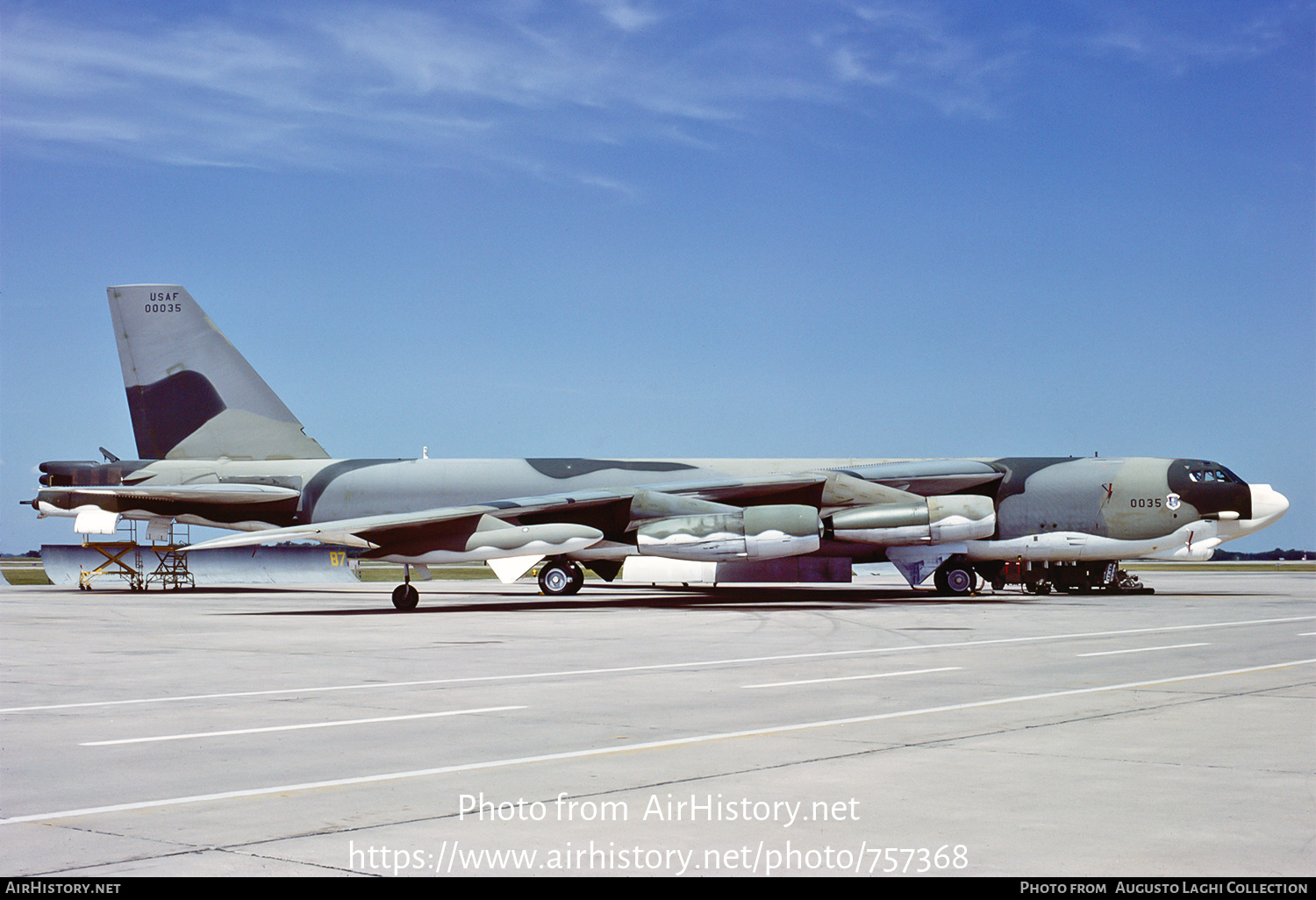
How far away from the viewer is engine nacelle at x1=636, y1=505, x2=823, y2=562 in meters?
25.6

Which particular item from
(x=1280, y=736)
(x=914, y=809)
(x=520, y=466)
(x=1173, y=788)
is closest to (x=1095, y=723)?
(x=1280, y=736)

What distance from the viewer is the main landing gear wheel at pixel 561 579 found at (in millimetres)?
31516

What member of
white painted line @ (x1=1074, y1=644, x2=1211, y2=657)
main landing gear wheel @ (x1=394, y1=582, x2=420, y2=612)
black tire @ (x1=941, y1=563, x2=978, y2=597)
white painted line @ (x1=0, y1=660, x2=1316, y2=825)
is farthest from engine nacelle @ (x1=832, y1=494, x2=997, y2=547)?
white painted line @ (x1=0, y1=660, x2=1316, y2=825)

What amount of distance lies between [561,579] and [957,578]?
413 inches

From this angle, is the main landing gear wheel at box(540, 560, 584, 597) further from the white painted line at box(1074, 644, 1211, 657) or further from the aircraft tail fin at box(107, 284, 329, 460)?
the white painted line at box(1074, 644, 1211, 657)

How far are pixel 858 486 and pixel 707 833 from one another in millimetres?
24381

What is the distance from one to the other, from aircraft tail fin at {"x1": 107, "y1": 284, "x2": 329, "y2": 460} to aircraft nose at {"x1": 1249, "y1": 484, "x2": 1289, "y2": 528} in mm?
24844

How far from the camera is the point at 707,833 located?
17.9 ft

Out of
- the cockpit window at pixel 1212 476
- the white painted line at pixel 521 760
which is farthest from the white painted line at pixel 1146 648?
the cockpit window at pixel 1212 476

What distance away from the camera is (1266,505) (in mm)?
29234

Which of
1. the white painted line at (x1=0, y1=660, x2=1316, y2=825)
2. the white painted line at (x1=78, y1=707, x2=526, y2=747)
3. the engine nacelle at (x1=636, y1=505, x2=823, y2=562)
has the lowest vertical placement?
the white painted line at (x1=78, y1=707, x2=526, y2=747)

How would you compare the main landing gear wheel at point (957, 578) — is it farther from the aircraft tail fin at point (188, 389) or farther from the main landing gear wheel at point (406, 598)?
the aircraft tail fin at point (188, 389)

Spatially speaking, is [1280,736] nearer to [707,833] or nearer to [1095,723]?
[1095,723]

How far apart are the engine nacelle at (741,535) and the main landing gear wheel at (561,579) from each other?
6.01 m
